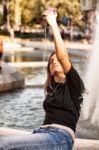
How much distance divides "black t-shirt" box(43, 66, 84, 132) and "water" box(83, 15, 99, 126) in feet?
21.3

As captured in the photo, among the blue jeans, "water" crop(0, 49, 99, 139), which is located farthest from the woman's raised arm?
"water" crop(0, 49, 99, 139)

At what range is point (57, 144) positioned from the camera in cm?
388

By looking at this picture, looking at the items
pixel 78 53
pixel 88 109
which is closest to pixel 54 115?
pixel 88 109

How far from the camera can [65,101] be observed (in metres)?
4.15

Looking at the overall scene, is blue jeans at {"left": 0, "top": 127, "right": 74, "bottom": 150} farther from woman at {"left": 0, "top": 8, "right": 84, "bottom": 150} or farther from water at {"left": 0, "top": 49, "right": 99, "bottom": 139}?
water at {"left": 0, "top": 49, "right": 99, "bottom": 139}

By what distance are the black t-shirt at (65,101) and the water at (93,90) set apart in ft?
21.3

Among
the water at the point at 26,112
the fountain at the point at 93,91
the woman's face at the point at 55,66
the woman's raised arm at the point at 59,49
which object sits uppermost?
the woman's raised arm at the point at 59,49

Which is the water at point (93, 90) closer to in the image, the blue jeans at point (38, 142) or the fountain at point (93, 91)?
the fountain at point (93, 91)

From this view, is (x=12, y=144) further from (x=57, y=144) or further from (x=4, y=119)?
(x=4, y=119)

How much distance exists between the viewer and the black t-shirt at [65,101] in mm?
4098

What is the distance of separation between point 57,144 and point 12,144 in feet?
1.01

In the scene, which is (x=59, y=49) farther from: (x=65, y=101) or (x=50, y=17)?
(x=65, y=101)

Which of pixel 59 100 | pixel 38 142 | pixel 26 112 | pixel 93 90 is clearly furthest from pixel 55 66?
pixel 26 112

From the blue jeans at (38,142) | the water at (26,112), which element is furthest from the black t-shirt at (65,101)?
the water at (26,112)
